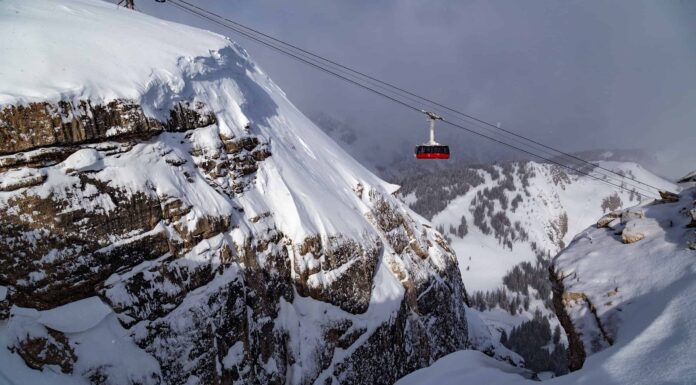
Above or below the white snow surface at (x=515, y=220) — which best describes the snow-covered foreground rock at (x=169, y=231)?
above

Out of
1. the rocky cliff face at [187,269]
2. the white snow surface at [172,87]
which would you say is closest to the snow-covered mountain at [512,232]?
the rocky cliff face at [187,269]

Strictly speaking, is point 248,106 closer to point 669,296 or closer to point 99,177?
point 99,177

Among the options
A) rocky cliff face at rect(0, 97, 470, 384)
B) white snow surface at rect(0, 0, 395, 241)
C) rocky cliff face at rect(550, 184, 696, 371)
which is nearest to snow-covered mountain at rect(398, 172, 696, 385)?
rocky cliff face at rect(550, 184, 696, 371)

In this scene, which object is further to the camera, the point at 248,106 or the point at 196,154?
the point at 248,106

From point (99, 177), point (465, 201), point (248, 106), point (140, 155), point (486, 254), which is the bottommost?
point (486, 254)

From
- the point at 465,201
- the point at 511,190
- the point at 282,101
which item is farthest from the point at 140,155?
the point at 511,190

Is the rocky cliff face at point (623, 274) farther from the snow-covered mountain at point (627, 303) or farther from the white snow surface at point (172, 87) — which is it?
the white snow surface at point (172, 87)
